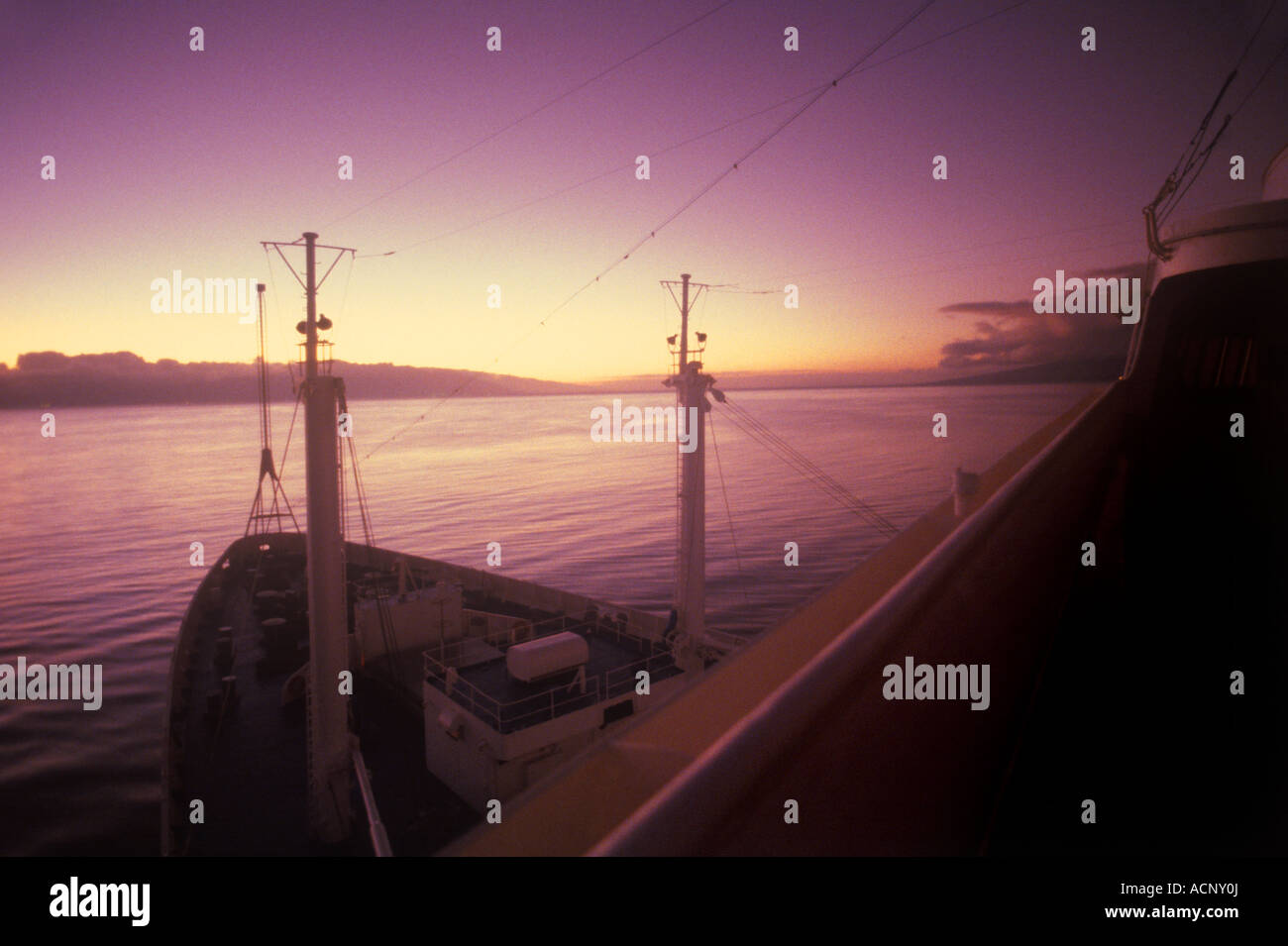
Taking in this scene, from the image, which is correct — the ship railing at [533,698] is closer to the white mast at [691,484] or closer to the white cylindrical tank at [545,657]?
the white cylindrical tank at [545,657]

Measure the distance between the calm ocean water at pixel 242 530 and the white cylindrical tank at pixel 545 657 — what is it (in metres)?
7.28

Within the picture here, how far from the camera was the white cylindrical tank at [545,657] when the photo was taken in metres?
13.5

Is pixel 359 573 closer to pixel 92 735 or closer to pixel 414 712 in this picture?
pixel 92 735

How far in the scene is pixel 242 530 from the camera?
180 ft

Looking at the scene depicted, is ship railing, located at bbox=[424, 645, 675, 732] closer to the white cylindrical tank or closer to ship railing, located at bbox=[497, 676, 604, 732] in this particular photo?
ship railing, located at bbox=[497, 676, 604, 732]

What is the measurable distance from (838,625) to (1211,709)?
13.1 ft

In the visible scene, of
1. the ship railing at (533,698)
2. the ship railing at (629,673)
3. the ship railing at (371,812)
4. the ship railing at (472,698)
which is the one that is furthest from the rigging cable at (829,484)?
the ship railing at (371,812)

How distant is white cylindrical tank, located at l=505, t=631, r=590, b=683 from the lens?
13.5 m

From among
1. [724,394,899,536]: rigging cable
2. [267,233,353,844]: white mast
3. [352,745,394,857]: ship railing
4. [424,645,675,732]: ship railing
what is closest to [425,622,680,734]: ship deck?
[424,645,675,732]: ship railing

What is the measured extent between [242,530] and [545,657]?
5212 cm

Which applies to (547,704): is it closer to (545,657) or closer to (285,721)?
(545,657)

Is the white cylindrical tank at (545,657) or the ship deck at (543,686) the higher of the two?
the white cylindrical tank at (545,657)

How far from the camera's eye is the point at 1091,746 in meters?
3.54
